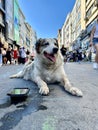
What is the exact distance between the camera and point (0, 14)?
33.5 meters

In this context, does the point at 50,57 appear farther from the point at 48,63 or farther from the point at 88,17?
the point at 88,17

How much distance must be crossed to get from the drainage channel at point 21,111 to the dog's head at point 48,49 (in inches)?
38.7

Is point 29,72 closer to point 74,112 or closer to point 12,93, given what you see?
point 12,93

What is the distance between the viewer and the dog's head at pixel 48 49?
394 cm

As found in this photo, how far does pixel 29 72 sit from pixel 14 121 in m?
2.84

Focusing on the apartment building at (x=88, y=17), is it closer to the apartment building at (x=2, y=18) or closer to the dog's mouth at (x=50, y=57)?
the apartment building at (x=2, y=18)

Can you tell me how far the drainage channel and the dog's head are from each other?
0.98 meters

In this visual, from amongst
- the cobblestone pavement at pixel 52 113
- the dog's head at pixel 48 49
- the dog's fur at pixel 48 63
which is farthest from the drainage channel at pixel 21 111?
the dog's head at pixel 48 49

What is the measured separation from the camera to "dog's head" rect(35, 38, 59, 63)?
3.94 metres

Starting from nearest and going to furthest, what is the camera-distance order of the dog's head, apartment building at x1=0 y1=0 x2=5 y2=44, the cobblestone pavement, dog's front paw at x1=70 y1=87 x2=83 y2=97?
the cobblestone pavement → dog's front paw at x1=70 y1=87 x2=83 y2=97 → the dog's head → apartment building at x1=0 y1=0 x2=5 y2=44

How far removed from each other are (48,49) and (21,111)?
1.75 meters

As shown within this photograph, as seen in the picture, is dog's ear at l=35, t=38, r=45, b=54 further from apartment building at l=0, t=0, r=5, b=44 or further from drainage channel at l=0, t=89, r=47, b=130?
apartment building at l=0, t=0, r=5, b=44

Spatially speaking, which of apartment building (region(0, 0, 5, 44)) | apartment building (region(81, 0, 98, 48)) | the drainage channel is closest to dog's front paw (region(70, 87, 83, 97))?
the drainage channel

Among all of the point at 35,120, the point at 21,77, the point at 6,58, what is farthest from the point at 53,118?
the point at 6,58
